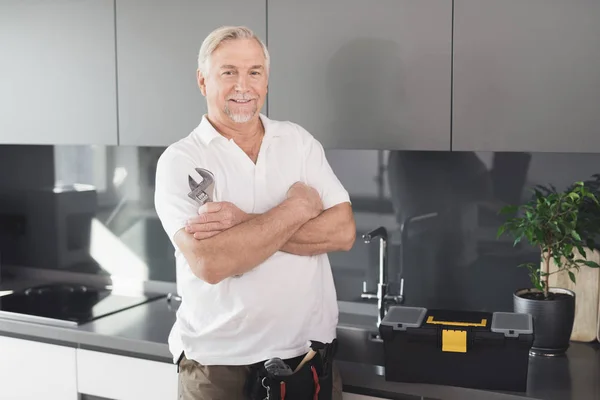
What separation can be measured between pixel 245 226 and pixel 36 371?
1225 millimetres

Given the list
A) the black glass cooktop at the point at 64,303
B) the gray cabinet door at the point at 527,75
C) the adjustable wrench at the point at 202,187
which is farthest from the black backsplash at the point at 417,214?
the adjustable wrench at the point at 202,187

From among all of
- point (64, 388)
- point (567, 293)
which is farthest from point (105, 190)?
point (567, 293)

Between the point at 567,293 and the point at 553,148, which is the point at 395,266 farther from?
the point at 553,148

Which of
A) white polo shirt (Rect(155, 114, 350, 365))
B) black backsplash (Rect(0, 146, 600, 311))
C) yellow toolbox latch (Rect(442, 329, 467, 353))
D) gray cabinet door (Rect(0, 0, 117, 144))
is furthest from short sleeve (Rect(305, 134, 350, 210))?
gray cabinet door (Rect(0, 0, 117, 144))

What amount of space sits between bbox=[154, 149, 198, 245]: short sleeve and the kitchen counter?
0.60 metres

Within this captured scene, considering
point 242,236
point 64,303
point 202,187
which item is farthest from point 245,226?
point 64,303

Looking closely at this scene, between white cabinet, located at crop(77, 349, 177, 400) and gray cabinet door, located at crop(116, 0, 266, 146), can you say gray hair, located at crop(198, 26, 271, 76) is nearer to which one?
gray cabinet door, located at crop(116, 0, 266, 146)

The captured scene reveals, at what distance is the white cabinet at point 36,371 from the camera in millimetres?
2637

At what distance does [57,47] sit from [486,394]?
1945mm

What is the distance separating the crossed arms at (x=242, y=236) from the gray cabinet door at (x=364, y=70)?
43cm

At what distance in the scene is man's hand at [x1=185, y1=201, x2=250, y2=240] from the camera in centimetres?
192

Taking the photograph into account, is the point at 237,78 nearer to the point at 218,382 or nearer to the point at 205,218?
the point at 205,218

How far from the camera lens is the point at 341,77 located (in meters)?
2.38

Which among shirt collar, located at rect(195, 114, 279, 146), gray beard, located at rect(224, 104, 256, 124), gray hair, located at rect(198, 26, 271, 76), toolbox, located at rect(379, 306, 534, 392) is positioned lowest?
toolbox, located at rect(379, 306, 534, 392)
